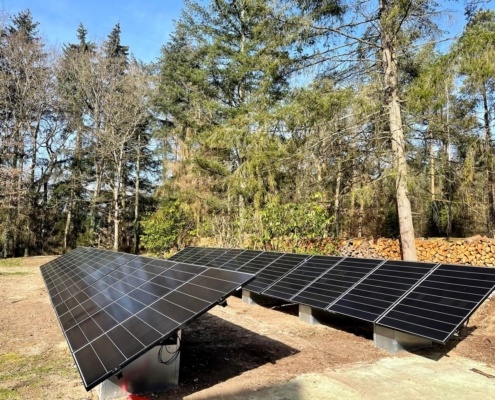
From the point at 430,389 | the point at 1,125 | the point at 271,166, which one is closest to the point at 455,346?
the point at 430,389

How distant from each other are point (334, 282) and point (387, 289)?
1034mm

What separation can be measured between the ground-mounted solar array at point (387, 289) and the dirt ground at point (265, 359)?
49cm

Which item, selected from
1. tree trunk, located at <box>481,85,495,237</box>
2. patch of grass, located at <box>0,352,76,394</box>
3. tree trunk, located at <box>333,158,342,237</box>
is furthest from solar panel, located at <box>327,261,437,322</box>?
tree trunk, located at <box>481,85,495,237</box>

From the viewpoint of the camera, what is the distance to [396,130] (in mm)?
8453

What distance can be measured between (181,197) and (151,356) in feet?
43.7

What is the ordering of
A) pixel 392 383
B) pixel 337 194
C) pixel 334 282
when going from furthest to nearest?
1. pixel 337 194
2. pixel 334 282
3. pixel 392 383

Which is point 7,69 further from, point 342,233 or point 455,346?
point 455,346

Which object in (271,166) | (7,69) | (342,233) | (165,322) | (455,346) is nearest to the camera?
(165,322)

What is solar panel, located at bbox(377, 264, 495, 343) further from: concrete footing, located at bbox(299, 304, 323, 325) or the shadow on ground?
concrete footing, located at bbox(299, 304, 323, 325)

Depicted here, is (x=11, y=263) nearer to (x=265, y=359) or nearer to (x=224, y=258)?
(x=224, y=258)

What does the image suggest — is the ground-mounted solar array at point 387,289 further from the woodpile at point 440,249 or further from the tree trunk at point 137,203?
the tree trunk at point 137,203

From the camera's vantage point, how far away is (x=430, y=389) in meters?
3.77

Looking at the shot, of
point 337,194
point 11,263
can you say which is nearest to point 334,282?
point 337,194

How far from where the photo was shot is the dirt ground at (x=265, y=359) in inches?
146
